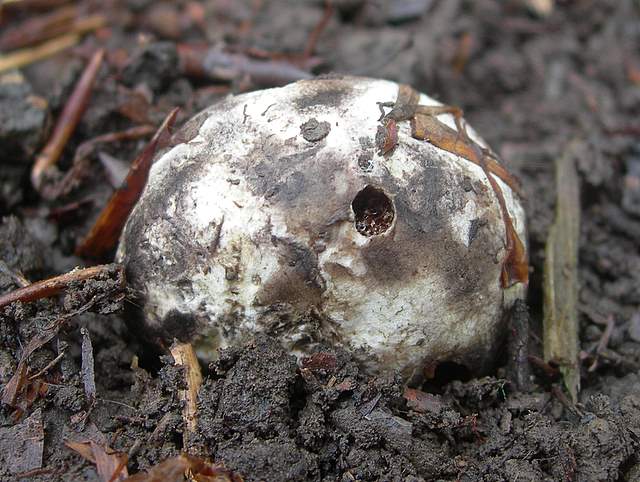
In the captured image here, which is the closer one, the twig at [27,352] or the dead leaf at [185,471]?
the dead leaf at [185,471]

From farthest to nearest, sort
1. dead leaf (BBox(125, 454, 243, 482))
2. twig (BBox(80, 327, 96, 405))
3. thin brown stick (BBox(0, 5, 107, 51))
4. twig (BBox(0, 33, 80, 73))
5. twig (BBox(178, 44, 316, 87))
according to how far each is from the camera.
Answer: thin brown stick (BBox(0, 5, 107, 51)), twig (BBox(0, 33, 80, 73)), twig (BBox(178, 44, 316, 87)), twig (BBox(80, 327, 96, 405)), dead leaf (BBox(125, 454, 243, 482))

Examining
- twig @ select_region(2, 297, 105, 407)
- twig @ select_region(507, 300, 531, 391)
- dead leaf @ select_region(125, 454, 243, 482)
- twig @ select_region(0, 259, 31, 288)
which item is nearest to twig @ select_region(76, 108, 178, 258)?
twig @ select_region(0, 259, 31, 288)

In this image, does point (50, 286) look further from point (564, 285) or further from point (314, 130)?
point (564, 285)

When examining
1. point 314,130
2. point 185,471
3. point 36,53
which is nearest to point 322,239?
point 314,130

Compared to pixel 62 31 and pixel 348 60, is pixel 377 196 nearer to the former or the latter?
pixel 348 60

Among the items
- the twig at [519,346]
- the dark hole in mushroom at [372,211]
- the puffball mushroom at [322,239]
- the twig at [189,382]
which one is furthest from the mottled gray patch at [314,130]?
the twig at [519,346]

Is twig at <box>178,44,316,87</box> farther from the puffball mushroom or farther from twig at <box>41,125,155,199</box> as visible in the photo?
the puffball mushroom

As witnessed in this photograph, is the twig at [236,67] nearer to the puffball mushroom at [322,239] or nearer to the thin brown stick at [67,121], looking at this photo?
the thin brown stick at [67,121]
